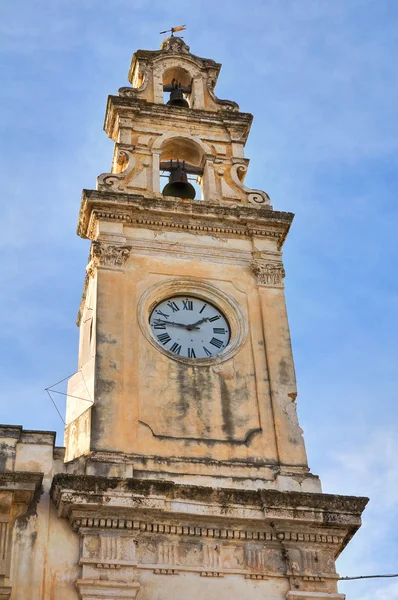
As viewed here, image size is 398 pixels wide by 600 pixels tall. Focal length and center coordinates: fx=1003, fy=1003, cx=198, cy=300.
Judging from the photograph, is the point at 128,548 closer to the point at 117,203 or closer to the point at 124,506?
the point at 124,506

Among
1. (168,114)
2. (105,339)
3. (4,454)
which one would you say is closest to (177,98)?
(168,114)

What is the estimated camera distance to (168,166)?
62.7 feet

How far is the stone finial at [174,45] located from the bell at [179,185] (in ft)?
10.7

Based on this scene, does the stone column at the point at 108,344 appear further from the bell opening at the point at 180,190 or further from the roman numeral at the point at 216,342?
the bell opening at the point at 180,190

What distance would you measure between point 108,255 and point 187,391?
271 centimetres

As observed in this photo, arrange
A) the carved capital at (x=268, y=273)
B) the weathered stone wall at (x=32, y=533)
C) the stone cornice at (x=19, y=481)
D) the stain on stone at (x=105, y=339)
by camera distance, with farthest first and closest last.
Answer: the carved capital at (x=268, y=273)
the stain on stone at (x=105, y=339)
the stone cornice at (x=19, y=481)
the weathered stone wall at (x=32, y=533)

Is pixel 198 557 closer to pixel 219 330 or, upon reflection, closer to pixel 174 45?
pixel 219 330

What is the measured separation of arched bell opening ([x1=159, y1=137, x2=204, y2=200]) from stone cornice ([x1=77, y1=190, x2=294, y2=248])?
1678 mm

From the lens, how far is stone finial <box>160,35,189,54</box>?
2097 cm

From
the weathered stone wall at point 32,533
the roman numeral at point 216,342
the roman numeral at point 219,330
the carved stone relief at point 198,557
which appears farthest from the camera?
the roman numeral at point 219,330

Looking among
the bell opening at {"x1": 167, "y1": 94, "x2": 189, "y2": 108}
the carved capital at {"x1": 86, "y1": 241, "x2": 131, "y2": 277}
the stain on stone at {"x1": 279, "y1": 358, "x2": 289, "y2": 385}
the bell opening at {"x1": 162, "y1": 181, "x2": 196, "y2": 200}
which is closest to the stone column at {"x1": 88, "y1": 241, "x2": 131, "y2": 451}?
the carved capital at {"x1": 86, "y1": 241, "x2": 131, "y2": 277}

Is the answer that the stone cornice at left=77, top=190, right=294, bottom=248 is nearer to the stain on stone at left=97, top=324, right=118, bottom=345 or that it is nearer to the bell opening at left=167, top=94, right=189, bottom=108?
the stain on stone at left=97, top=324, right=118, bottom=345

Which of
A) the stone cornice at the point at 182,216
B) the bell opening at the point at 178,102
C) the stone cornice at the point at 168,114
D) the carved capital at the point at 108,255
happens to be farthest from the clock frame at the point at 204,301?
the bell opening at the point at 178,102

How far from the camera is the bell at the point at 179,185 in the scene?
18.9 meters
